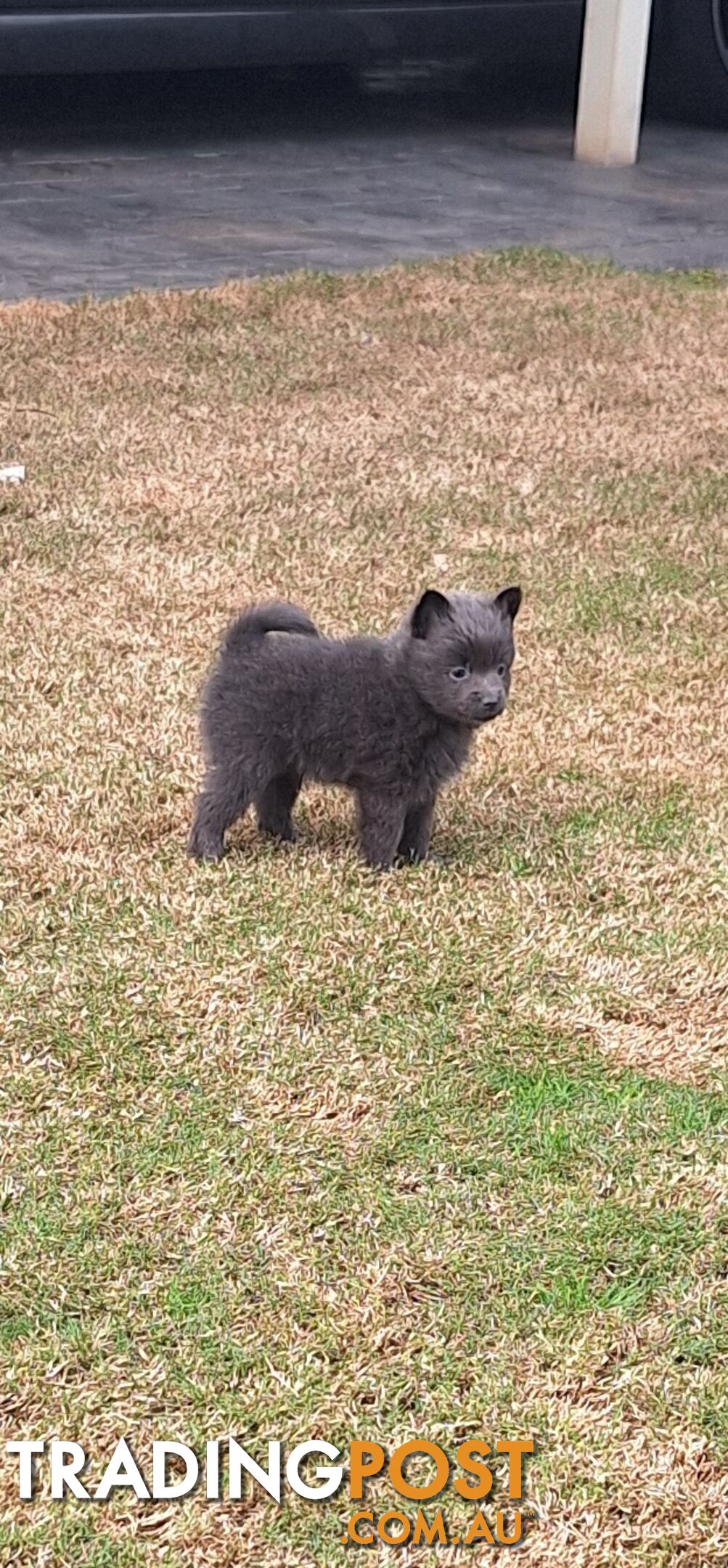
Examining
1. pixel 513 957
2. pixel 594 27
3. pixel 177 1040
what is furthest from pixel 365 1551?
pixel 594 27

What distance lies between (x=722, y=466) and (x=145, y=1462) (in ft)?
15.8

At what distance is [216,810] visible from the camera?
3900 mm

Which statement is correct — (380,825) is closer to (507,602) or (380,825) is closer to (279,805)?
(279,805)

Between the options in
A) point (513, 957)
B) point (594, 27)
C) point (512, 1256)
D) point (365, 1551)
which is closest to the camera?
point (365, 1551)

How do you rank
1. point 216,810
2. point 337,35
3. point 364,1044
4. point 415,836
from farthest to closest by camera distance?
point 337,35 < point 415,836 < point 216,810 < point 364,1044

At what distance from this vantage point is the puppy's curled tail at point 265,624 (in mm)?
3920

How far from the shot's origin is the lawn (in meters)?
2.66

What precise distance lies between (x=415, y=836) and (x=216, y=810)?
42cm

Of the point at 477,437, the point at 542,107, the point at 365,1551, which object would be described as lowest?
the point at 365,1551

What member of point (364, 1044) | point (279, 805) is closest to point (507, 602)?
point (279, 805)

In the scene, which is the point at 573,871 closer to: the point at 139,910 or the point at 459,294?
the point at 139,910

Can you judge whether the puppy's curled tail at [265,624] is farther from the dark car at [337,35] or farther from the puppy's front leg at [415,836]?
the dark car at [337,35]

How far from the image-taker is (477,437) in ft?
22.8

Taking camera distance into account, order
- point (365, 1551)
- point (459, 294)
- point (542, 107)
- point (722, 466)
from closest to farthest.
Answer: point (365, 1551)
point (722, 466)
point (459, 294)
point (542, 107)
